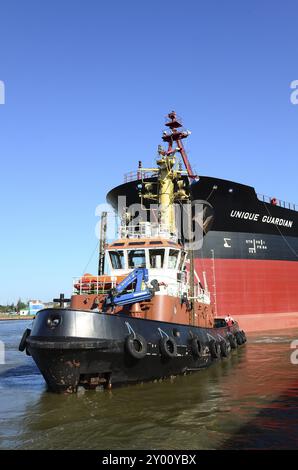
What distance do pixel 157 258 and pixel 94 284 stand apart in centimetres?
232

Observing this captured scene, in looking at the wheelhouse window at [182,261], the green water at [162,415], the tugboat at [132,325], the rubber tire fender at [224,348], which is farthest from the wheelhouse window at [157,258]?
the rubber tire fender at [224,348]

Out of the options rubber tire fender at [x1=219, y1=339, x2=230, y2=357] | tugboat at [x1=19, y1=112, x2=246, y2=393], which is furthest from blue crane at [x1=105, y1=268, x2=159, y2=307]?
rubber tire fender at [x1=219, y1=339, x2=230, y2=357]

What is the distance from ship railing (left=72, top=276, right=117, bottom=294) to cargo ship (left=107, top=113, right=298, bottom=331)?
42.6 feet

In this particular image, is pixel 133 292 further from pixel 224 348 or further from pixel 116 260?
pixel 224 348

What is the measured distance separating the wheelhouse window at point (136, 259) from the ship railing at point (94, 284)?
141 centimetres

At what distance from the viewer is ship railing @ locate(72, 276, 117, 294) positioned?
39.1 ft

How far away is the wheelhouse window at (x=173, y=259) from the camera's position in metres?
13.2

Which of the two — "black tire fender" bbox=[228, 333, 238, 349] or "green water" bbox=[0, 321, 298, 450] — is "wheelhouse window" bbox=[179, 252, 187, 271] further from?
"black tire fender" bbox=[228, 333, 238, 349]

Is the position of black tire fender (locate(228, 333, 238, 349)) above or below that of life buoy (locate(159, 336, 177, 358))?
below

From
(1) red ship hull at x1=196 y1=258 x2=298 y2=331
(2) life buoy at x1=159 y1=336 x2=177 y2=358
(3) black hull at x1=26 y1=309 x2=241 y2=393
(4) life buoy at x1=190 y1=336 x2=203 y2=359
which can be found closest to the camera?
(3) black hull at x1=26 y1=309 x2=241 y2=393

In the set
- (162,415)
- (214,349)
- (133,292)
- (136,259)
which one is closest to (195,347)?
(214,349)
